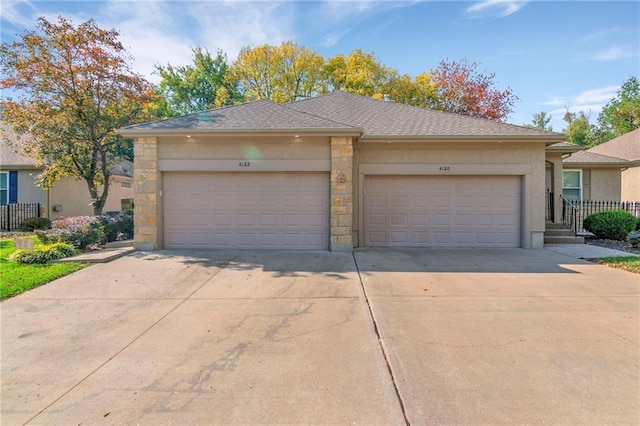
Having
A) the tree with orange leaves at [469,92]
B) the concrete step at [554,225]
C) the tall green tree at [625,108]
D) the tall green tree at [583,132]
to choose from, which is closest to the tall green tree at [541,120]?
the tall green tree at [583,132]

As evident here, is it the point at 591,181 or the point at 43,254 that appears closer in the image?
the point at 43,254

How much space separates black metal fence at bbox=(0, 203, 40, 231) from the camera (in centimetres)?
1434

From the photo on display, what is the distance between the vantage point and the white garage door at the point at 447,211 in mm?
9969

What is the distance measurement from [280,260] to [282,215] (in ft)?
5.89

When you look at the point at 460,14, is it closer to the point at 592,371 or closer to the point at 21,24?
the point at 592,371

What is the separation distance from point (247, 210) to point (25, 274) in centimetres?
497

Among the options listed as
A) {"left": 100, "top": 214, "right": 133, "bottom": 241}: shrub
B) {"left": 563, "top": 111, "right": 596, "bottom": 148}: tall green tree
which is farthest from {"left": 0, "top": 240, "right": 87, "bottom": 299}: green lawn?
{"left": 563, "top": 111, "right": 596, "bottom": 148}: tall green tree

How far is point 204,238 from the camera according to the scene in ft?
31.1

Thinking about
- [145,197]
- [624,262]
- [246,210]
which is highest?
[145,197]

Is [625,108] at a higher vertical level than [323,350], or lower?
higher

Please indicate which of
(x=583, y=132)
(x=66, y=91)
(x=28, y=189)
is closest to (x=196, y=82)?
(x=28, y=189)

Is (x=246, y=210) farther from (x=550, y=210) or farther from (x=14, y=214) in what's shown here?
(x=14, y=214)

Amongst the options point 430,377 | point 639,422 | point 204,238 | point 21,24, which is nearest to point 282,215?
point 204,238

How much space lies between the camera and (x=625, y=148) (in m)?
18.5
